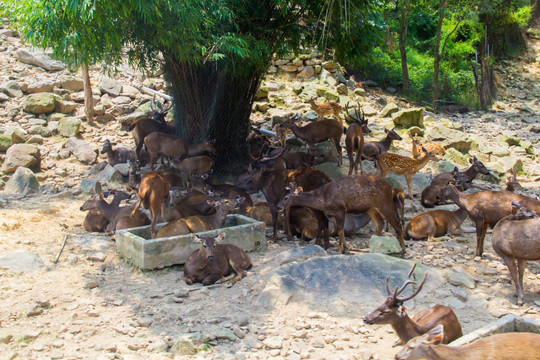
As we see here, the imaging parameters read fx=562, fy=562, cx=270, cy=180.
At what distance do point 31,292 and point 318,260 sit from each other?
12.2ft

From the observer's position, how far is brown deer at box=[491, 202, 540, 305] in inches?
272

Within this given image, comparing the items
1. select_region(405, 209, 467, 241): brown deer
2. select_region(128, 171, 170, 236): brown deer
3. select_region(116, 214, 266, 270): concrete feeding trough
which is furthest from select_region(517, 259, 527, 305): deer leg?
select_region(128, 171, 170, 236): brown deer

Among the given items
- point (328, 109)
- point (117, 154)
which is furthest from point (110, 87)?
point (328, 109)

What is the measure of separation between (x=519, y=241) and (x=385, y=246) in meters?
2.03

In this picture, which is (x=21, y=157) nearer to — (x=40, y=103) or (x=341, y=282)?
(x=40, y=103)

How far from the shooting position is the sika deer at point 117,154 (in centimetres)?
1405

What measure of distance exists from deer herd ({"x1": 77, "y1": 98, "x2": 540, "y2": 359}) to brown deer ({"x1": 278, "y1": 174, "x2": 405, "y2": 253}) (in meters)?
0.02

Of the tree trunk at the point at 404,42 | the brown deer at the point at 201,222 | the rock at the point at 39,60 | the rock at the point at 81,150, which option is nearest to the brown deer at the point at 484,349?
the brown deer at the point at 201,222

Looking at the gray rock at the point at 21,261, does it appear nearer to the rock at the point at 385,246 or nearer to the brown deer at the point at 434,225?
the rock at the point at 385,246

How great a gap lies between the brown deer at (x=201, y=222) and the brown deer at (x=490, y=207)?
12.5 ft

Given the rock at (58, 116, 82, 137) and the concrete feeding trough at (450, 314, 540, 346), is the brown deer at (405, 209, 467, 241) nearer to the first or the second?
the concrete feeding trough at (450, 314, 540, 346)

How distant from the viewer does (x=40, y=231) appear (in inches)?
368

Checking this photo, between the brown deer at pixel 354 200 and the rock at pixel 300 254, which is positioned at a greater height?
the brown deer at pixel 354 200

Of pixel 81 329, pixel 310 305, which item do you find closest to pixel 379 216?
pixel 310 305
